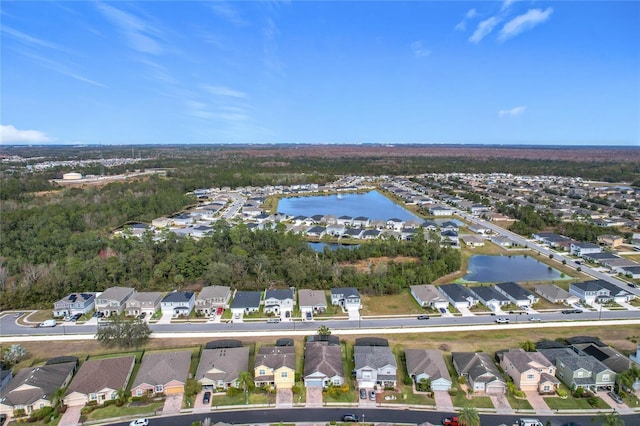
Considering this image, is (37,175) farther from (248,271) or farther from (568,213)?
(568,213)

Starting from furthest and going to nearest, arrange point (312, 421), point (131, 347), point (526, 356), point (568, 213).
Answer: point (568, 213), point (131, 347), point (526, 356), point (312, 421)

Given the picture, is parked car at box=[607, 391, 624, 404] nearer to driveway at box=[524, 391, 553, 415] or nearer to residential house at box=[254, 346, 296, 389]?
driveway at box=[524, 391, 553, 415]

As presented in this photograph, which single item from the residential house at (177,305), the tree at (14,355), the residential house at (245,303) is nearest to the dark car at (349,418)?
the residential house at (245,303)

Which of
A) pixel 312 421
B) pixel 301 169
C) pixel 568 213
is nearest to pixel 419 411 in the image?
pixel 312 421

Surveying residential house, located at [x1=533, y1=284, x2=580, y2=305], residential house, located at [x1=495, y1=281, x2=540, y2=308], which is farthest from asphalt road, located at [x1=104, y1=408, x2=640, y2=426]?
residential house, located at [x1=533, y1=284, x2=580, y2=305]

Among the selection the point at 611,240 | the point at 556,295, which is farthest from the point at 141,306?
the point at 611,240
